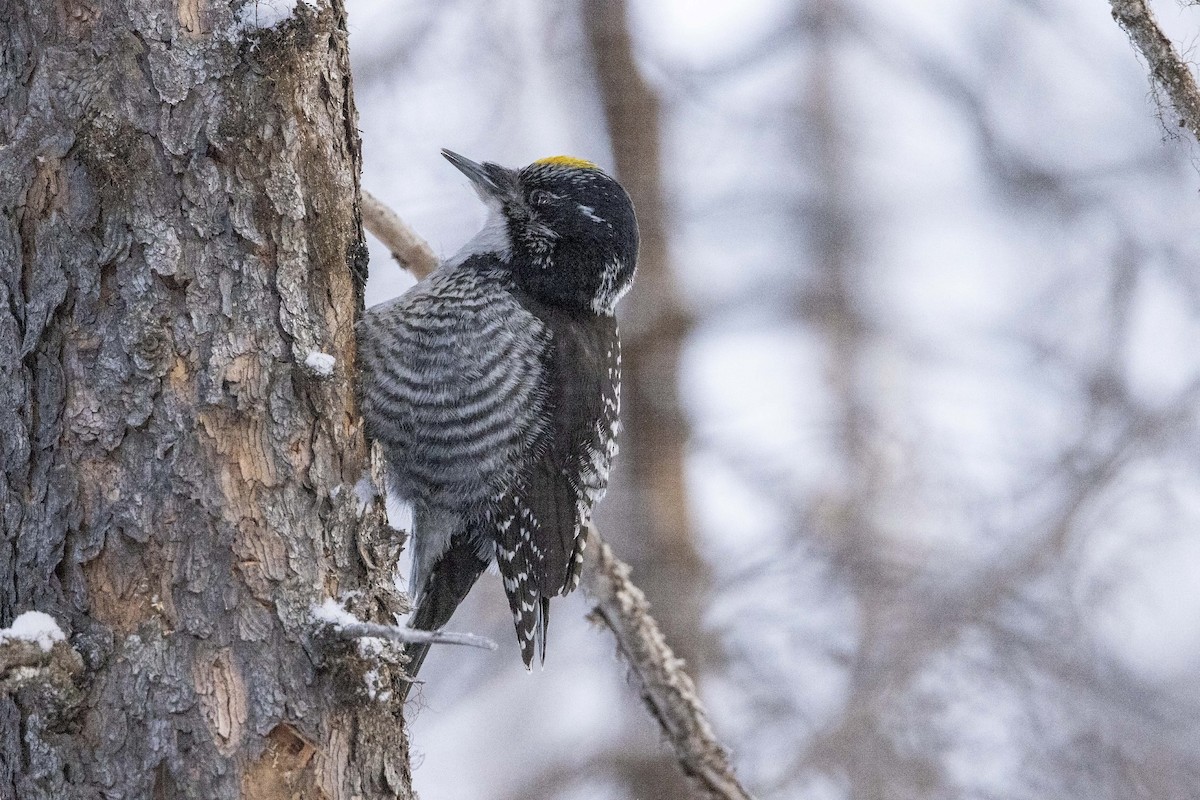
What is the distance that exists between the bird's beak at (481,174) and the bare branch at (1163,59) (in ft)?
6.77

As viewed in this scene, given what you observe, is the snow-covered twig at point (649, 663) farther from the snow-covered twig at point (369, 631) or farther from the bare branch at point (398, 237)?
the snow-covered twig at point (369, 631)

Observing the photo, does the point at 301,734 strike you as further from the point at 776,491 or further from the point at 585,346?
the point at 776,491

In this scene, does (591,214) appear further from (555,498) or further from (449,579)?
(449,579)

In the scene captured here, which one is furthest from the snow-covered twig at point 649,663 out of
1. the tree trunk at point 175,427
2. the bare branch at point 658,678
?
the tree trunk at point 175,427

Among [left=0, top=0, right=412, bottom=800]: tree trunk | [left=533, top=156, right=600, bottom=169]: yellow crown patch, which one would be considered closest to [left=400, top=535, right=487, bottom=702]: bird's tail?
[left=0, top=0, right=412, bottom=800]: tree trunk

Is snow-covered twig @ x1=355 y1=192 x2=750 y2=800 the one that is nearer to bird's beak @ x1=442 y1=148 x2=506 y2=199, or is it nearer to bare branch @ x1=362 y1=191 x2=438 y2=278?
bare branch @ x1=362 y1=191 x2=438 y2=278

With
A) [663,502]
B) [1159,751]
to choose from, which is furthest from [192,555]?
[1159,751]

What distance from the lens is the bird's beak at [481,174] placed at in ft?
11.7

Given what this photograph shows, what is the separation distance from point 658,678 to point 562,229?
1375 millimetres

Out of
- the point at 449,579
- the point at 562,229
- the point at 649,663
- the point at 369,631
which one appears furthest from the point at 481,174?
the point at 369,631

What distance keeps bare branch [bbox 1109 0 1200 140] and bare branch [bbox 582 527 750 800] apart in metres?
1.91

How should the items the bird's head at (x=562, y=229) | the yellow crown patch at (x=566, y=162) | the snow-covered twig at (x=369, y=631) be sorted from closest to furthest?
the snow-covered twig at (x=369, y=631) → the bird's head at (x=562, y=229) → the yellow crown patch at (x=566, y=162)

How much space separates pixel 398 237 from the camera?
10.8ft

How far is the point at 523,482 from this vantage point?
318 centimetres
